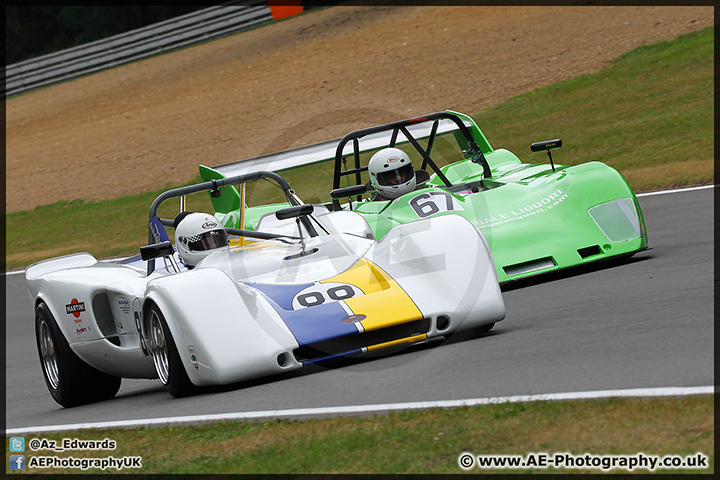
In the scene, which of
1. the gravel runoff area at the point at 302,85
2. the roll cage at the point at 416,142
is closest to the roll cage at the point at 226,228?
the roll cage at the point at 416,142

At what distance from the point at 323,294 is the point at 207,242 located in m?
1.26

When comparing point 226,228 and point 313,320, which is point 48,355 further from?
point 313,320

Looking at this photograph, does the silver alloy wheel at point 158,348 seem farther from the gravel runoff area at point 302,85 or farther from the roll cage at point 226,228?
the gravel runoff area at point 302,85

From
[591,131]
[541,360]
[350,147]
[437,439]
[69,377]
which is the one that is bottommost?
[591,131]

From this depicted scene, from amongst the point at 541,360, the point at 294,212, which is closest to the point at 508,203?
the point at 294,212

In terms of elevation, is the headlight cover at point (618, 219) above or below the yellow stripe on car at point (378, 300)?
below

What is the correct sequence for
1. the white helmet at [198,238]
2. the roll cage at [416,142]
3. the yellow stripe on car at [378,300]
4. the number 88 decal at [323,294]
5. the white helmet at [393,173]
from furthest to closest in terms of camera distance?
the roll cage at [416,142]
the white helmet at [393,173]
the white helmet at [198,238]
the number 88 decal at [323,294]
the yellow stripe on car at [378,300]

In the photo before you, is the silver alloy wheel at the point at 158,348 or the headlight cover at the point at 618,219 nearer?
the silver alloy wheel at the point at 158,348

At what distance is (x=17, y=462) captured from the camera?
5.59m

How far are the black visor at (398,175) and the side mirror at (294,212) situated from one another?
274 centimetres

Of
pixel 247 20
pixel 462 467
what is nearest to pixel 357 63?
pixel 247 20

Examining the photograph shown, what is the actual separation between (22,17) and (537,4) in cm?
2961

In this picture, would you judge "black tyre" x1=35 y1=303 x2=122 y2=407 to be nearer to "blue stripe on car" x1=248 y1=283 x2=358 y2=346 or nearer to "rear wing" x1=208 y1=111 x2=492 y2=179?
"blue stripe on car" x1=248 y1=283 x2=358 y2=346

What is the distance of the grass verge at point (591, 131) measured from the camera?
1661cm
